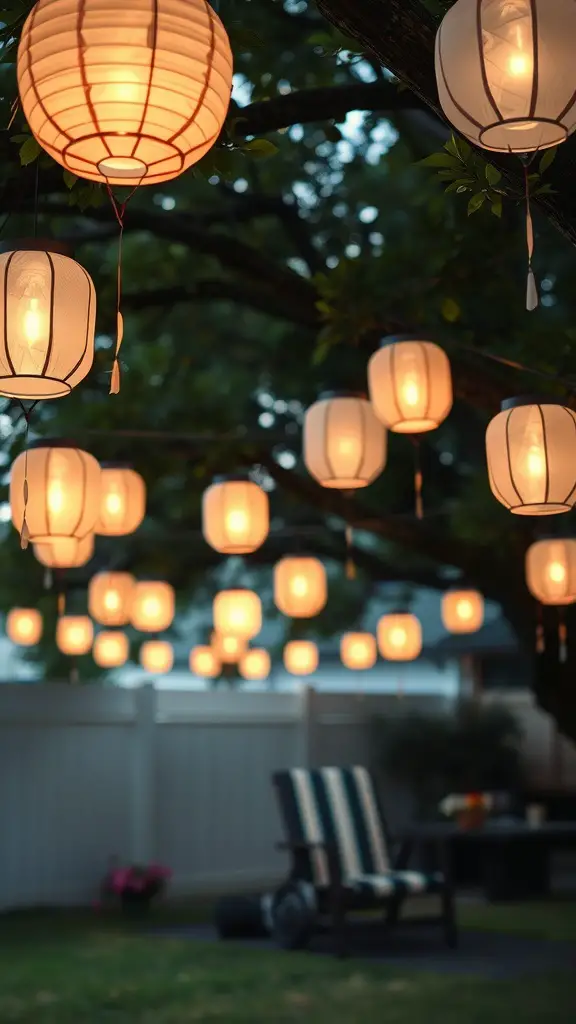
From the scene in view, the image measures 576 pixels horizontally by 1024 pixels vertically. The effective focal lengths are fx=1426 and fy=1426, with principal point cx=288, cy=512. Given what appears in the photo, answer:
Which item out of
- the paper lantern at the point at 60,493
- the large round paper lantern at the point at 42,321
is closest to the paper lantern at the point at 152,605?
the paper lantern at the point at 60,493

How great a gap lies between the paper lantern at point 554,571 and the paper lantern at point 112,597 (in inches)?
142

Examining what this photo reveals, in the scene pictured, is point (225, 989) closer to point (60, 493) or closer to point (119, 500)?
point (119, 500)

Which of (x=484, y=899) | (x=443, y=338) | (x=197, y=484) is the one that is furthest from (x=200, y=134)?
(x=484, y=899)

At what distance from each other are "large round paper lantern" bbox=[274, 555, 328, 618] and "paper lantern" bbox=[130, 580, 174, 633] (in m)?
1.79

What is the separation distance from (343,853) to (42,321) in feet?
19.8

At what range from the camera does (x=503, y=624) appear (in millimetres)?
16562

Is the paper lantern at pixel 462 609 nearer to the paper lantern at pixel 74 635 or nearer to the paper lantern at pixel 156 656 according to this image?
the paper lantern at pixel 74 635

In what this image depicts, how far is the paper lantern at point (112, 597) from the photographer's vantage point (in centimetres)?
1031

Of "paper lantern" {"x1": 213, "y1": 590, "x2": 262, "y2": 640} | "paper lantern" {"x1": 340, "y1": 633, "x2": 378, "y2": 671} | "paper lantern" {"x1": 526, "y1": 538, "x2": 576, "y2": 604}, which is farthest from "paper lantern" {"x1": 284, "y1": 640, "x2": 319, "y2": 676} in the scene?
"paper lantern" {"x1": 526, "y1": 538, "x2": 576, "y2": 604}

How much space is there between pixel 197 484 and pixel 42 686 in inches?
89.5

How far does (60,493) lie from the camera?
5.88m

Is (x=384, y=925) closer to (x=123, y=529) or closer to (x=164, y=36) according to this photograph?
(x=123, y=529)

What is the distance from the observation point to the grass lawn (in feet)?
20.4

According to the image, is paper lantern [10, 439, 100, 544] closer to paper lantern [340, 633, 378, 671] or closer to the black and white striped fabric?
the black and white striped fabric
